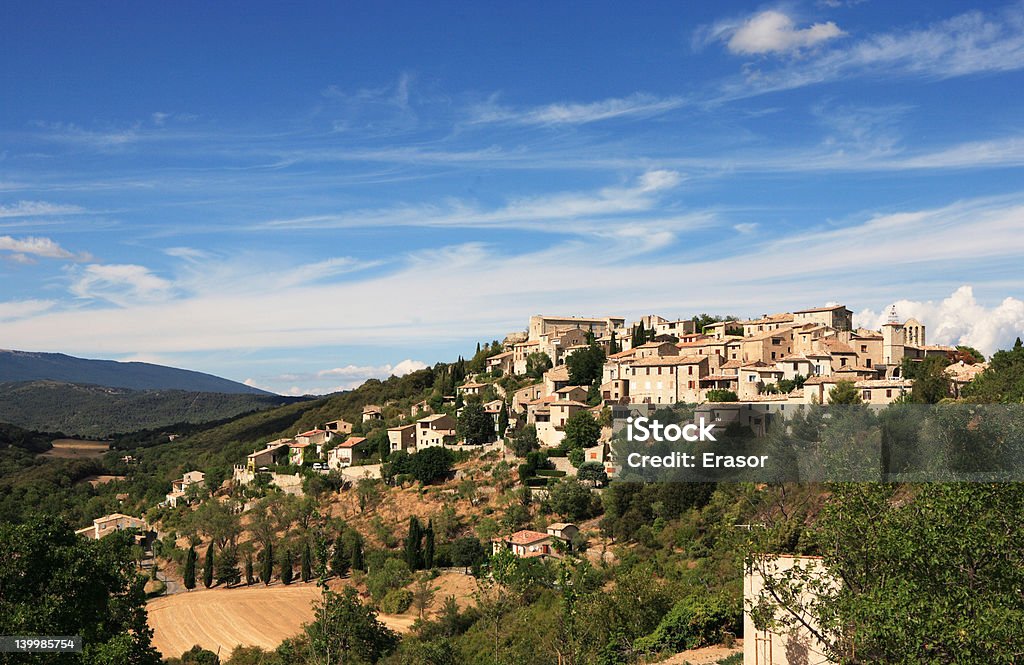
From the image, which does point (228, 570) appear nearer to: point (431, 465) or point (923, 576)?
point (431, 465)

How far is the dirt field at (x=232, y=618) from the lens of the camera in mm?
32062

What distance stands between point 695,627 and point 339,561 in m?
25.2

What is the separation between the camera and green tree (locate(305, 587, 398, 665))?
79.7 ft

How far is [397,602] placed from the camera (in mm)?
34031

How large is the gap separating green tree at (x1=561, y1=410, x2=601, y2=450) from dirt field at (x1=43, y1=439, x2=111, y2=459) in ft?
254

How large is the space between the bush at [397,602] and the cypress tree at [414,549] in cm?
286

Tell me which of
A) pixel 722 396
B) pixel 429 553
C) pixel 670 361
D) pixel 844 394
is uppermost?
pixel 670 361

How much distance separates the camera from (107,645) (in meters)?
12.9

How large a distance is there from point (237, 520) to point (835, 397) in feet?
116

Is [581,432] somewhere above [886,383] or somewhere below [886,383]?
below

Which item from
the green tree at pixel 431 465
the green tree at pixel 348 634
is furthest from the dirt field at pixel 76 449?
the green tree at pixel 348 634

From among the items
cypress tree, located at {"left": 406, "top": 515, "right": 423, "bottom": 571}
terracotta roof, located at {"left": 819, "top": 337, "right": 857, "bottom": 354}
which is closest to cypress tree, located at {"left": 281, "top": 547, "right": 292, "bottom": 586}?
cypress tree, located at {"left": 406, "top": 515, "right": 423, "bottom": 571}

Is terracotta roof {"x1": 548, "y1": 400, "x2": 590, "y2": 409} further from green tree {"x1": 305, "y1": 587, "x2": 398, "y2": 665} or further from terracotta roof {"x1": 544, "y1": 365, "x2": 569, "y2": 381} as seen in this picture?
green tree {"x1": 305, "y1": 587, "x2": 398, "y2": 665}

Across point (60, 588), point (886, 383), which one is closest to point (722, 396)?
point (886, 383)
